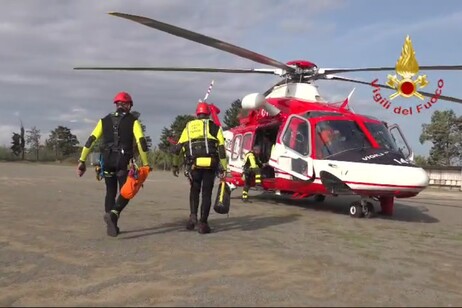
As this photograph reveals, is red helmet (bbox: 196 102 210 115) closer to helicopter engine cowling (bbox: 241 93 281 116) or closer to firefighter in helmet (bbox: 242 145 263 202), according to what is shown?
helicopter engine cowling (bbox: 241 93 281 116)

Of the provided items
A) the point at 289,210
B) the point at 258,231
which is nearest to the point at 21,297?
the point at 258,231

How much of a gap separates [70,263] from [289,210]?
729 cm

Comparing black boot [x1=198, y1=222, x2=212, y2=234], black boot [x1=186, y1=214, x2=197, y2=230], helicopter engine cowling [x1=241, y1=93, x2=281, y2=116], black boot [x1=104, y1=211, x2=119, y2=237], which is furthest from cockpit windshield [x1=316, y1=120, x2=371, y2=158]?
black boot [x1=104, y1=211, x2=119, y2=237]

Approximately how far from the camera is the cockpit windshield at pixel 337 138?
10.9 metres

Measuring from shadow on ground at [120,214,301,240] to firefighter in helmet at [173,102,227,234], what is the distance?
442 mm

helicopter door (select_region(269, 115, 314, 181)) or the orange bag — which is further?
helicopter door (select_region(269, 115, 314, 181))

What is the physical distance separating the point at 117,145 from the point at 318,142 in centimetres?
532

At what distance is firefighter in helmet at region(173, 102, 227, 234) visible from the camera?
7816 mm

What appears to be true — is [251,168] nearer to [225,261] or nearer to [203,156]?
[203,156]

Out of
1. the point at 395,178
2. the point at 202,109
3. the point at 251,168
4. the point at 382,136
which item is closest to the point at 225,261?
the point at 202,109

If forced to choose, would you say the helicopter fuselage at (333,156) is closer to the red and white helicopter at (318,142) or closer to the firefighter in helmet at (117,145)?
the red and white helicopter at (318,142)

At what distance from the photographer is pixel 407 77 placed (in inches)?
470

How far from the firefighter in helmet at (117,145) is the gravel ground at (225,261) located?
0.69 meters

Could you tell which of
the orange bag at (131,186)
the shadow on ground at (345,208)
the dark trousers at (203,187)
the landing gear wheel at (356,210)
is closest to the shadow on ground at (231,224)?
the dark trousers at (203,187)
